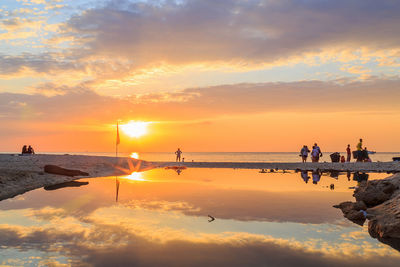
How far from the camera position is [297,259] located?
7520 mm

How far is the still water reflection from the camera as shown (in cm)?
757

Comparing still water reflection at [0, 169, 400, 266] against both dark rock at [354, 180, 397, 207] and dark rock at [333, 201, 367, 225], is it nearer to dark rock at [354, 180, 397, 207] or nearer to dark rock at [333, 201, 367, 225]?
dark rock at [333, 201, 367, 225]

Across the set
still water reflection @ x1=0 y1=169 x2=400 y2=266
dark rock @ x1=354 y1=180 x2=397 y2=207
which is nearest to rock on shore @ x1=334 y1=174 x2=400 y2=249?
dark rock @ x1=354 y1=180 x2=397 y2=207

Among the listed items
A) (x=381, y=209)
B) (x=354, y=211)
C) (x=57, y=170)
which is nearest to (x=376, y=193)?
(x=381, y=209)

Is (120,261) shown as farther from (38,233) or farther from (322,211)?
(322,211)

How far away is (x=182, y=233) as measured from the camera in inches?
389

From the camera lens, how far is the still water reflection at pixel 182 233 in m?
7.57

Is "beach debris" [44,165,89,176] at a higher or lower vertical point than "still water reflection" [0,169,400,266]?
higher

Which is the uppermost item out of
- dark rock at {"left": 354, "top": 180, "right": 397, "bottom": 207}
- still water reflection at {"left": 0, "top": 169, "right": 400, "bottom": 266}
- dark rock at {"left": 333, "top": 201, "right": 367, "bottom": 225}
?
dark rock at {"left": 354, "top": 180, "right": 397, "bottom": 207}

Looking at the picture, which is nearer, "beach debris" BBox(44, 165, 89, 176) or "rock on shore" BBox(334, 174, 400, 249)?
"rock on shore" BBox(334, 174, 400, 249)

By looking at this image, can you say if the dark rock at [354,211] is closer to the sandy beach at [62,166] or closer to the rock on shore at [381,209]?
the rock on shore at [381,209]

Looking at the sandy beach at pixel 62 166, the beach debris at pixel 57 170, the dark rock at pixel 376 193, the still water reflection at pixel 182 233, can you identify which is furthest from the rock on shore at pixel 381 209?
the beach debris at pixel 57 170

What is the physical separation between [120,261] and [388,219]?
309 inches

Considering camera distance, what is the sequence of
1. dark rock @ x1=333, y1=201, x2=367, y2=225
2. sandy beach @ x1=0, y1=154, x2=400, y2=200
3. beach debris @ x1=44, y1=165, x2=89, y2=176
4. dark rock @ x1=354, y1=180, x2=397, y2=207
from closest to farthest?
dark rock @ x1=333, y1=201, x2=367, y2=225, dark rock @ x1=354, y1=180, x2=397, y2=207, sandy beach @ x1=0, y1=154, x2=400, y2=200, beach debris @ x1=44, y1=165, x2=89, y2=176
